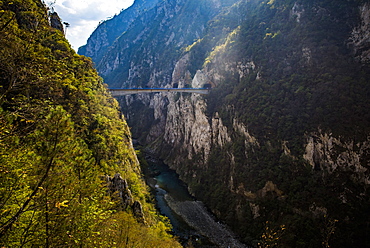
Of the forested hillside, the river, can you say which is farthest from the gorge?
the river

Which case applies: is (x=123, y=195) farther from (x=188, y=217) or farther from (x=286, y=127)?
(x=286, y=127)

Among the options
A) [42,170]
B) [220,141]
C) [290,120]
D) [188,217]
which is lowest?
[188,217]

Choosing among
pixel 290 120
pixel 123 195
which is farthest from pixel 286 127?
pixel 123 195

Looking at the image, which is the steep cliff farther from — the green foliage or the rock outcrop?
the rock outcrop

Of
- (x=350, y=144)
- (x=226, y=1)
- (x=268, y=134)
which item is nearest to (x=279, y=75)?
(x=268, y=134)

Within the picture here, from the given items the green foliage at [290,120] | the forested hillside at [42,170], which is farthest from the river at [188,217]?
the forested hillside at [42,170]

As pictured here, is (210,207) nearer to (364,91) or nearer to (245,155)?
(245,155)
